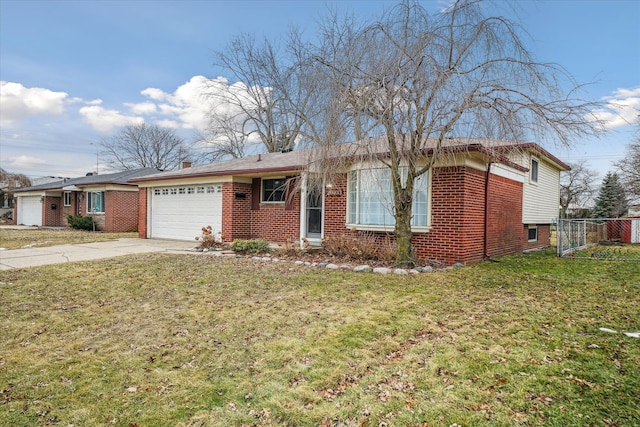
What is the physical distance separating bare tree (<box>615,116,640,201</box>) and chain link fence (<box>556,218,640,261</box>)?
856cm

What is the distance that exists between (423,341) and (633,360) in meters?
1.90

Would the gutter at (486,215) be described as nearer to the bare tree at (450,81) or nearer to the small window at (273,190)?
the bare tree at (450,81)

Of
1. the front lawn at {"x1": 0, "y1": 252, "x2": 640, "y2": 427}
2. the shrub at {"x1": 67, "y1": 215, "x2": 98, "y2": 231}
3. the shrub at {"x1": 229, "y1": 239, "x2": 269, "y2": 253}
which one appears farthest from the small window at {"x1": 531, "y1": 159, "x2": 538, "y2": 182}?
the shrub at {"x1": 67, "y1": 215, "x2": 98, "y2": 231}

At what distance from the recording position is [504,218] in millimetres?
11164

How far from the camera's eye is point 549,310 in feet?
16.9

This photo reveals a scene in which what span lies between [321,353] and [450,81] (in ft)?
17.2

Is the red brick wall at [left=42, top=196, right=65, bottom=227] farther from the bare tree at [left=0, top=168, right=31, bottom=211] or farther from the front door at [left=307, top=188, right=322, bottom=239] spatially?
the front door at [left=307, top=188, right=322, bottom=239]

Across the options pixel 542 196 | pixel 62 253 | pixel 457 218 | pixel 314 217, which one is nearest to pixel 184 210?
pixel 62 253

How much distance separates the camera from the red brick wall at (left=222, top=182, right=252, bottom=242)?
527 inches

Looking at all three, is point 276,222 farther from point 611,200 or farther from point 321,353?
point 611,200

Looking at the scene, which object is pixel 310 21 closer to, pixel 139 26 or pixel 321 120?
pixel 321 120

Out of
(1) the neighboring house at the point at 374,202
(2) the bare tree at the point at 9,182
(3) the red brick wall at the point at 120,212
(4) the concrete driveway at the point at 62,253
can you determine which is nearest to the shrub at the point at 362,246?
(1) the neighboring house at the point at 374,202

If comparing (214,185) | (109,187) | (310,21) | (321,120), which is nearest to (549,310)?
(321,120)

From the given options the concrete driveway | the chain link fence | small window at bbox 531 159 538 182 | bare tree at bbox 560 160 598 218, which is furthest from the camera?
bare tree at bbox 560 160 598 218
